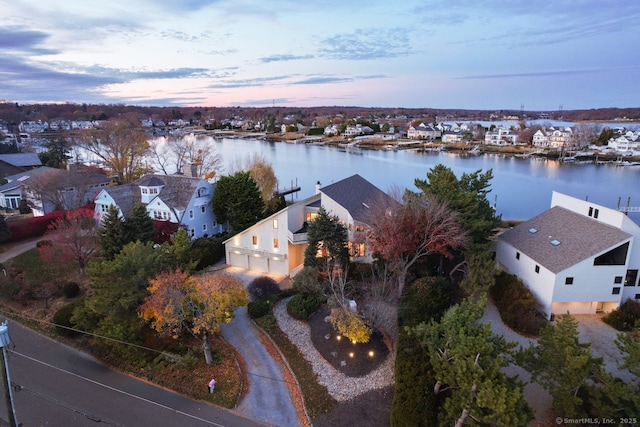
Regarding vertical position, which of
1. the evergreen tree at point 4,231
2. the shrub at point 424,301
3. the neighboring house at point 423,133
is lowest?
the shrub at point 424,301

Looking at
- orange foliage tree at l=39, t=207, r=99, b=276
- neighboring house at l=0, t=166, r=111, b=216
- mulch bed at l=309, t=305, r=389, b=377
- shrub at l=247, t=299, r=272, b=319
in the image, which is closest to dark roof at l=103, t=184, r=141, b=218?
neighboring house at l=0, t=166, r=111, b=216

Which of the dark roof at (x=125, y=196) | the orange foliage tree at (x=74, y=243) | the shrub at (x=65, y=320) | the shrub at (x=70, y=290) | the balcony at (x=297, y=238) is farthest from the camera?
the dark roof at (x=125, y=196)

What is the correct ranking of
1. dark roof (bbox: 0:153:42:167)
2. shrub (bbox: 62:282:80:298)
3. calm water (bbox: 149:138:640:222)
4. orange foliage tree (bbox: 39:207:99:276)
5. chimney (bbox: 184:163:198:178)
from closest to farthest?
shrub (bbox: 62:282:80:298), orange foliage tree (bbox: 39:207:99:276), chimney (bbox: 184:163:198:178), dark roof (bbox: 0:153:42:167), calm water (bbox: 149:138:640:222)

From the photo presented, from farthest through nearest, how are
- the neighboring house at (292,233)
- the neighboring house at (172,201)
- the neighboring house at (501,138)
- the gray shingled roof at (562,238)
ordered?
the neighboring house at (501,138) < the neighboring house at (172,201) < the neighboring house at (292,233) < the gray shingled roof at (562,238)

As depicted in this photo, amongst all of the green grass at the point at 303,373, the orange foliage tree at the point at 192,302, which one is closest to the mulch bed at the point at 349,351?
the green grass at the point at 303,373

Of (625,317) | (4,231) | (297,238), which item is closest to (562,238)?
(625,317)

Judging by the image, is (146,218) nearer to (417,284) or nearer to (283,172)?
(417,284)

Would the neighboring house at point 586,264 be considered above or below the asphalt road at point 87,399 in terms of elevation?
above

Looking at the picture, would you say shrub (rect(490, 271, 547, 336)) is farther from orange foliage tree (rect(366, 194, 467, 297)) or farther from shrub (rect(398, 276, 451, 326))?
orange foliage tree (rect(366, 194, 467, 297))

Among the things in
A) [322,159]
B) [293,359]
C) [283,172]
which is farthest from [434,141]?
[293,359]

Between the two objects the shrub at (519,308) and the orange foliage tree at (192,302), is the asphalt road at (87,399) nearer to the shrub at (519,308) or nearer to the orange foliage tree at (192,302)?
the orange foliage tree at (192,302)
